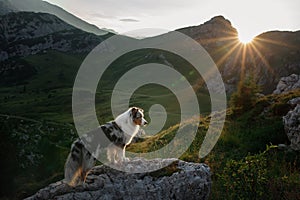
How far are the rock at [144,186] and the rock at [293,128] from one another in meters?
8.28

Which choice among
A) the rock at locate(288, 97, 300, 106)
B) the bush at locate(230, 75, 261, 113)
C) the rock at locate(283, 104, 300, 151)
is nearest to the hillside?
the rock at locate(288, 97, 300, 106)

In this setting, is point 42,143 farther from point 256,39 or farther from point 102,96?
point 256,39

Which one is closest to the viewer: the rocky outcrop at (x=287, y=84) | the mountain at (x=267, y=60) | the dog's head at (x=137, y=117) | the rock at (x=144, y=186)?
the rock at (x=144, y=186)

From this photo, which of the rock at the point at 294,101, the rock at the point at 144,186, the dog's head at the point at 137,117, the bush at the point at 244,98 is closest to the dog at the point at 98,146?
the dog's head at the point at 137,117

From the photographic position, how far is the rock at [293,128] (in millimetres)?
17547

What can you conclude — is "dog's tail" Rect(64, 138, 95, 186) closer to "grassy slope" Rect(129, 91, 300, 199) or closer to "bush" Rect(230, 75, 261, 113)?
"grassy slope" Rect(129, 91, 300, 199)

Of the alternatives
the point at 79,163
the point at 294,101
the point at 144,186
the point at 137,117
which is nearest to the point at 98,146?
the point at 79,163

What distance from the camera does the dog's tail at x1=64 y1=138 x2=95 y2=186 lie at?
11.6 m

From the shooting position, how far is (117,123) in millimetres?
12906

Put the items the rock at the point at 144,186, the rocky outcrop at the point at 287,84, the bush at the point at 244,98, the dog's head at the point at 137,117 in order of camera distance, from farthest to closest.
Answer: the rocky outcrop at the point at 287,84, the bush at the point at 244,98, the dog's head at the point at 137,117, the rock at the point at 144,186

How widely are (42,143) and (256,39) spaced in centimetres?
13769

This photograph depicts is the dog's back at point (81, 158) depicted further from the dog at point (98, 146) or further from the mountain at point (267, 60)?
the mountain at point (267, 60)

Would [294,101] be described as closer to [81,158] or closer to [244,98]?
[244,98]

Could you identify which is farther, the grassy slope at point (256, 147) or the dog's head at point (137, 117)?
the dog's head at point (137, 117)
